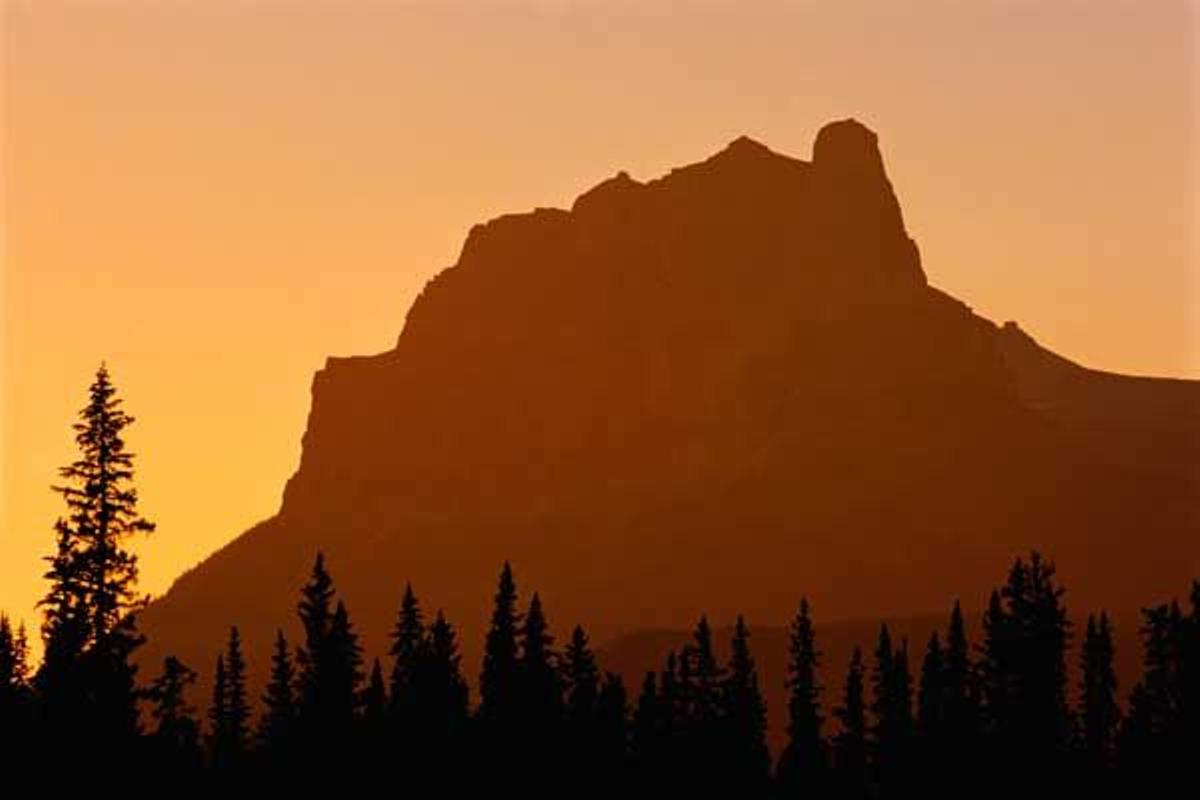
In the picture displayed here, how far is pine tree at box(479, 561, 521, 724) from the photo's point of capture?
119 meters

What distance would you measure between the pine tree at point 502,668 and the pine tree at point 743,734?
1586cm

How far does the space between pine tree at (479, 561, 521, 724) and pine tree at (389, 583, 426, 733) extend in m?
2.90

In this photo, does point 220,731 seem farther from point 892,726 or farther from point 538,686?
point 892,726

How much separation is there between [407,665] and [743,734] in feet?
69.7

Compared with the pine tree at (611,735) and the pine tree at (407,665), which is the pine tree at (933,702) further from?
the pine tree at (407,665)

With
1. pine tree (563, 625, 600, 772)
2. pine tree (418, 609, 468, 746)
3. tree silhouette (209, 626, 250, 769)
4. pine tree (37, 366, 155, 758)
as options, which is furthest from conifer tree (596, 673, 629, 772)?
pine tree (37, 366, 155, 758)

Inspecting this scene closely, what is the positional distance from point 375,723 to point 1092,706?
5556 centimetres

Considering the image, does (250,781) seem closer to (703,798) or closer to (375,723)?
(375,723)

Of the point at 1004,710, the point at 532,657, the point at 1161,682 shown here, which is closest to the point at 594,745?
the point at 532,657

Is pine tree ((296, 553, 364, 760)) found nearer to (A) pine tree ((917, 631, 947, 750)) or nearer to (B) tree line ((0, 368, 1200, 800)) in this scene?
(B) tree line ((0, 368, 1200, 800))

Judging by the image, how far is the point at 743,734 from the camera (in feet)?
468

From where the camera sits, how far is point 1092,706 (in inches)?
6314

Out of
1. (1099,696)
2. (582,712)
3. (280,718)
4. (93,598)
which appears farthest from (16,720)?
(1099,696)

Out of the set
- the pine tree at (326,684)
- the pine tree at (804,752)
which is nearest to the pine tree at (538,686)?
the pine tree at (326,684)
